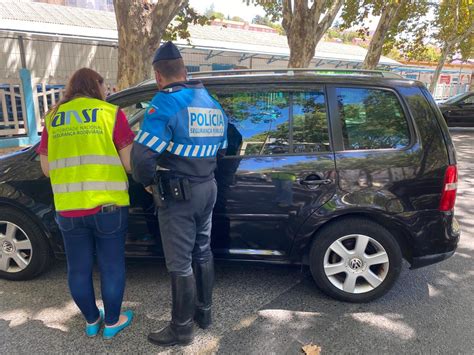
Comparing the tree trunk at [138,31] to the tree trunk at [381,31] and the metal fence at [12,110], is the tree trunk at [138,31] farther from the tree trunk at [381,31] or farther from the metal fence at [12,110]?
the tree trunk at [381,31]

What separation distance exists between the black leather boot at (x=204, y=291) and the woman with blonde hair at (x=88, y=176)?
52 cm

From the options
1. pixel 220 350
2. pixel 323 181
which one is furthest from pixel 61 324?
pixel 323 181

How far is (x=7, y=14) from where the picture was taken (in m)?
13.4

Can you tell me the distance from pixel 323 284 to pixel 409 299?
2.42 ft

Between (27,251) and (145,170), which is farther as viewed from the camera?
(27,251)

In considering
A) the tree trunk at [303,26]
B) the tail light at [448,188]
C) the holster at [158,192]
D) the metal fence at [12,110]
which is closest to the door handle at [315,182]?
the tail light at [448,188]

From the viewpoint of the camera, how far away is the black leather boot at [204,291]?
2612 mm

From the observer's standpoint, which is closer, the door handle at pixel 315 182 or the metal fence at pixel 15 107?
the door handle at pixel 315 182

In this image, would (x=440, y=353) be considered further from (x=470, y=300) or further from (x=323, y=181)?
(x=323, y=181)

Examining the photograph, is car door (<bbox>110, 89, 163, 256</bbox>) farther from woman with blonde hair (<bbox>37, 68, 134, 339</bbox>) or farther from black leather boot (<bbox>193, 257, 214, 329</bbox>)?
black leather boot (<bbox>193, 257, 214, 329</bbox>)

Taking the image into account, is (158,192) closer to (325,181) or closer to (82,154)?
(82,154)

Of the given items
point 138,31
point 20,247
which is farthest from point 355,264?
point 138,31

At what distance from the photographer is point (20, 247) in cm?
320

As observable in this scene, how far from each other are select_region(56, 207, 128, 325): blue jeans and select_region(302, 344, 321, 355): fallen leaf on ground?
1282 mm
